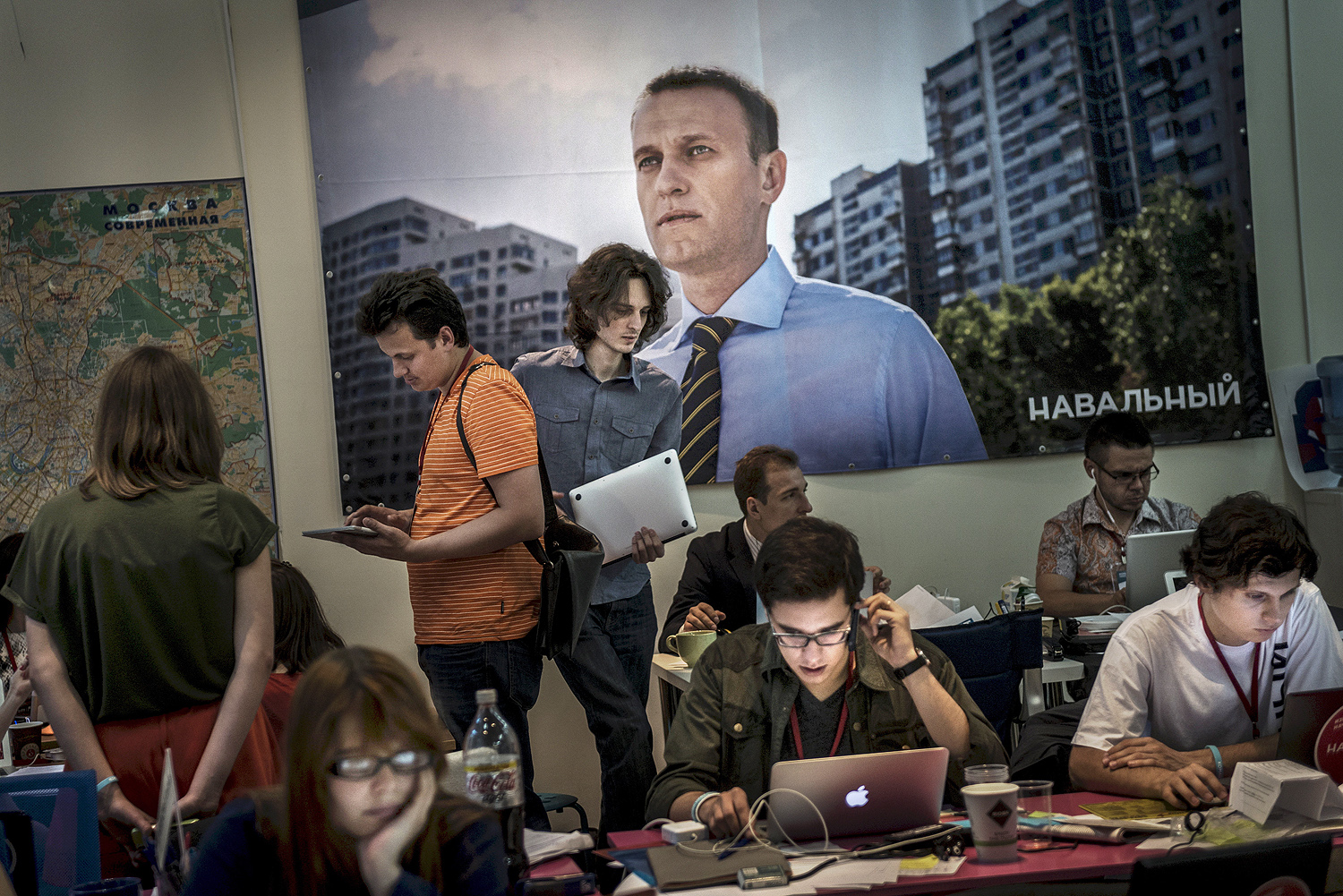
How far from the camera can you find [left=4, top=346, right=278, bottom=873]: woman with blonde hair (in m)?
2.02

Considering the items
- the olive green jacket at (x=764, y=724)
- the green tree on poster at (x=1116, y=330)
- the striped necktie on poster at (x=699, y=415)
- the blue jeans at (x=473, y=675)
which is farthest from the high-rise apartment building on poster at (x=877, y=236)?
the olive green jacket at (x=764, y=724)

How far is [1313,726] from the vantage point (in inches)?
77.9

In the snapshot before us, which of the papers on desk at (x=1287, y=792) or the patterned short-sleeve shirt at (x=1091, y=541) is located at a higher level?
the patterned short-sleeve shirt at (x=1091, y=541)

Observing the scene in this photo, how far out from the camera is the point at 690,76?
4.32 meters

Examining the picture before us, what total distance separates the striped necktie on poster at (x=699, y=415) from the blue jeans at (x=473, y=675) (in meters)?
1.53

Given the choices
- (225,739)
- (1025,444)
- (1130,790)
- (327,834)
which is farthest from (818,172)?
(327,834)

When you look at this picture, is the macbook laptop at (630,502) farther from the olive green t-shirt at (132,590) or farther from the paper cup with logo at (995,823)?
the paper cup with logo at (995,823)

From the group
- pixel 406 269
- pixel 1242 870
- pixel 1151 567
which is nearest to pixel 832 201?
pixel 406 269

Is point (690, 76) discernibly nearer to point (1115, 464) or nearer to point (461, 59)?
point (461, 59)

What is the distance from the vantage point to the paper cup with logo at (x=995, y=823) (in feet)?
5.90

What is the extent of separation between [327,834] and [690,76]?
3.55 m

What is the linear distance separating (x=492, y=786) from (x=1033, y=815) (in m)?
A: 0.95

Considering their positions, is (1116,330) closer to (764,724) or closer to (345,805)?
(764,724)

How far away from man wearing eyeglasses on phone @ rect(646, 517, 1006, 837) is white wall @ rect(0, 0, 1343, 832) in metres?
2.14
